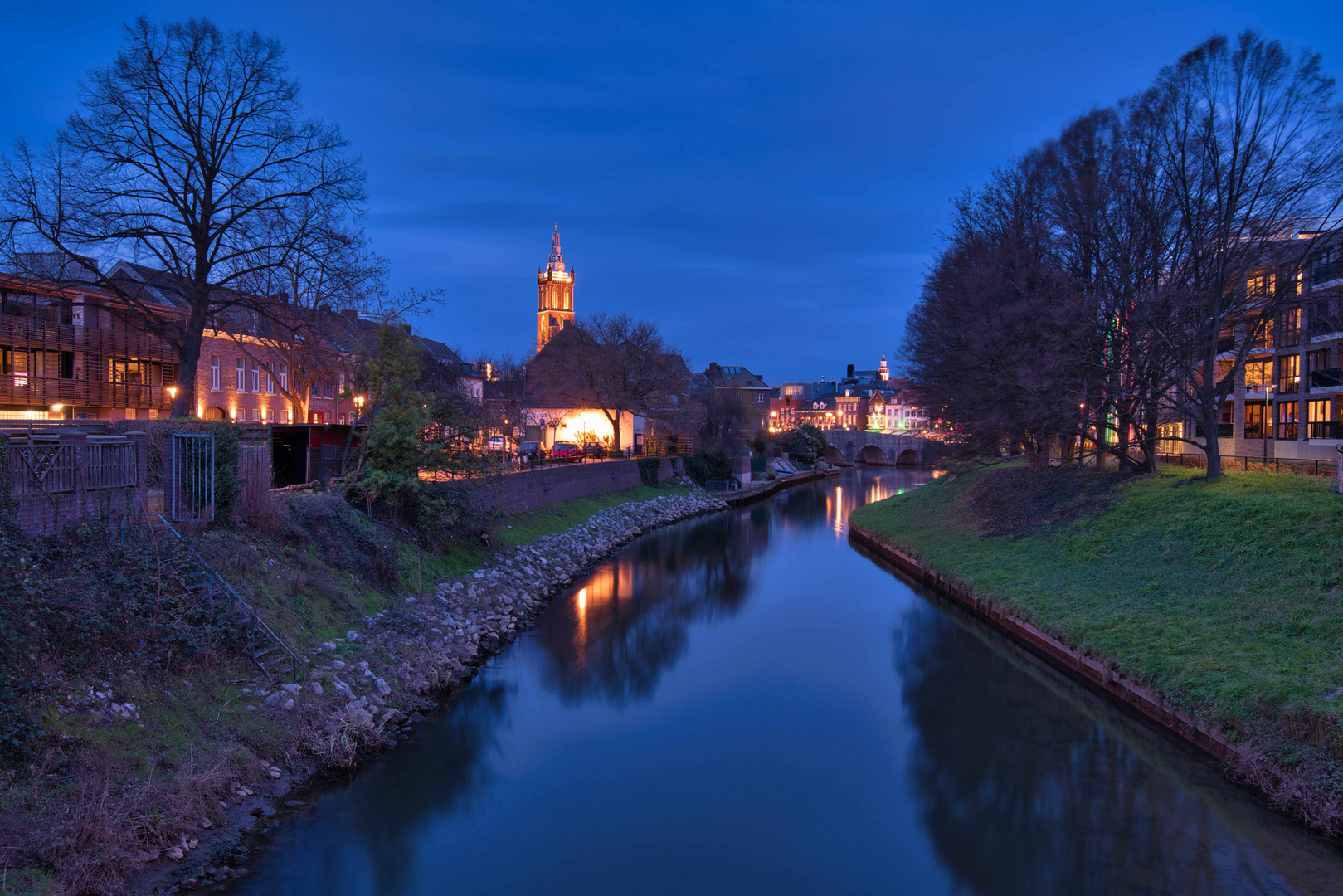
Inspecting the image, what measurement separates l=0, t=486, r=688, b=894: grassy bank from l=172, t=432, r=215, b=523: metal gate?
1.32ft

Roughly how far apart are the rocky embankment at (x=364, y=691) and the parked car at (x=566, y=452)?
2097 cm

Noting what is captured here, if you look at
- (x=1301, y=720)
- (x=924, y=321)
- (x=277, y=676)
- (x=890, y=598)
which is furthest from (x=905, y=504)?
(x=277, y=676)

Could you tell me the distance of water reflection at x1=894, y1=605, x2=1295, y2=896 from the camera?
326 inches

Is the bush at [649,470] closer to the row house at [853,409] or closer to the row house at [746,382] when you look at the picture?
the row house at [746,382]

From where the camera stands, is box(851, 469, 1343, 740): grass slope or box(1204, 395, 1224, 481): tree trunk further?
box(1204, 395, 1224, 481): tree trunk

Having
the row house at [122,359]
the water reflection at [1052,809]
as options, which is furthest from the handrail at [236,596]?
the row house at [122,359]

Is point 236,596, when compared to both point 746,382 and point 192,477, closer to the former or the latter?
point 192,477

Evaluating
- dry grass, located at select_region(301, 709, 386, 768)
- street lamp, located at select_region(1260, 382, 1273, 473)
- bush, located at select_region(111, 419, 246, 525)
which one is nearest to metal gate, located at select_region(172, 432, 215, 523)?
bush, located at select_region(111, 419, 246, 525)

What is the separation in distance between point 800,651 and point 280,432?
43.7ft

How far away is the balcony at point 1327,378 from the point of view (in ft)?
97.1

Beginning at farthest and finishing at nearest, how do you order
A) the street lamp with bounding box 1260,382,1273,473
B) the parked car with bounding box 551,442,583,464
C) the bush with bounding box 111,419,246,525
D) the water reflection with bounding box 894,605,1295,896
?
1. the parked car with bounding box 551,442,583,464
2. the street lamp with bounding box 1260,382,1273,473
3. the bush with bounding box 111,419,246,525
4. the water reflection with bounding box 894,605,1295,896

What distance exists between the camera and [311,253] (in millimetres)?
19203

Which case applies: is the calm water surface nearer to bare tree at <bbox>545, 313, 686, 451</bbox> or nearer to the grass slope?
the grass slope

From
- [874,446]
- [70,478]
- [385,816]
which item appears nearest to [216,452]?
[70,478]
